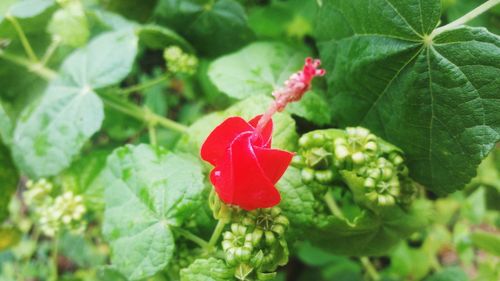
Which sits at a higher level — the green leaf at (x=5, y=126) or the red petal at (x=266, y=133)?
the red petal at (x=266, y=133)

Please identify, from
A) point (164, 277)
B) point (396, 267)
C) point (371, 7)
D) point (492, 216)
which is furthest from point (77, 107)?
point (492, 216)

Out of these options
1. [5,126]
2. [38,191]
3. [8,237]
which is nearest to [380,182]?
[38,191]

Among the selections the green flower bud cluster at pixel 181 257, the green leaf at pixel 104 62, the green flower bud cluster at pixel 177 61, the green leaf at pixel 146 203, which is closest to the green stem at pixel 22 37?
the green leaf at pixel 104 62

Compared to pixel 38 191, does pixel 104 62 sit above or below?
above

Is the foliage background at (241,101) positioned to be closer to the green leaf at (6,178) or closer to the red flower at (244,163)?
the green leaf at (6,178)

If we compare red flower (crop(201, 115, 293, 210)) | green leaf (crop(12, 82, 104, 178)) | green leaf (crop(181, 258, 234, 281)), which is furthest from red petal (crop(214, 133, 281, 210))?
green leaf (crop(12, 82, 104, 178))

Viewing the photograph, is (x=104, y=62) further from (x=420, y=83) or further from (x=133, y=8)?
(x=420, y=83)

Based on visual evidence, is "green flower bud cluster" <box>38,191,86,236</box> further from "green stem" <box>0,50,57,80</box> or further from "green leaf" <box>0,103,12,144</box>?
"green stem" <box>0,50,57,80</box>
